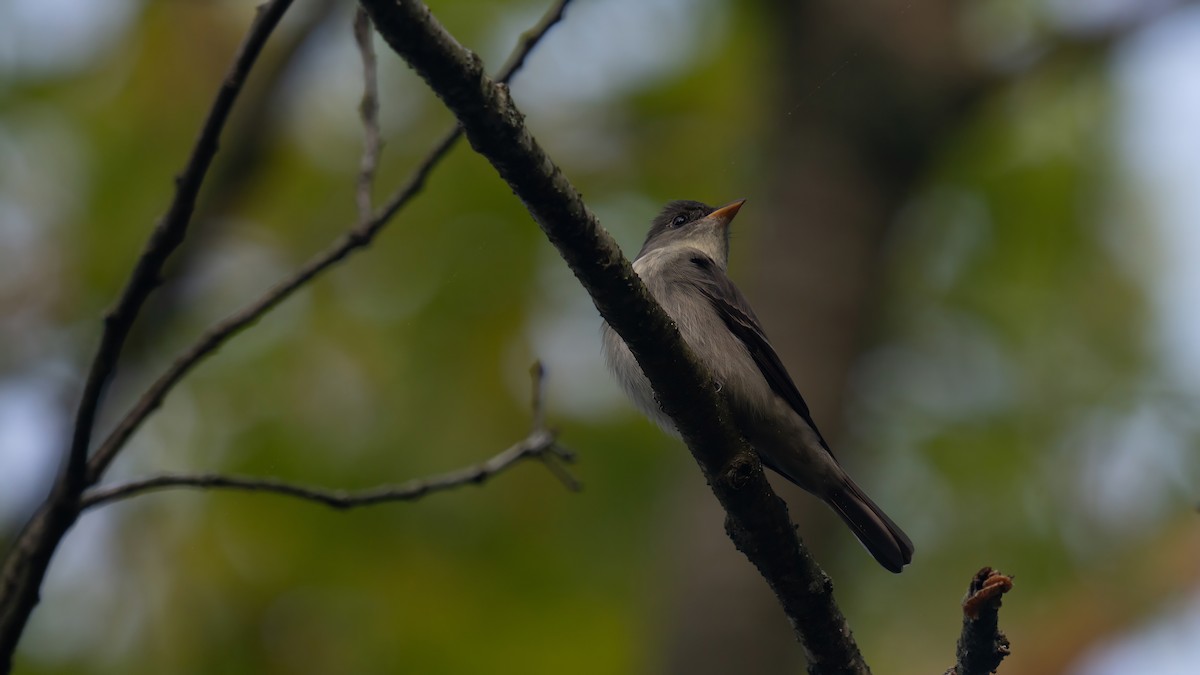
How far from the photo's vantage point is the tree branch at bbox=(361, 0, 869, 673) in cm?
262

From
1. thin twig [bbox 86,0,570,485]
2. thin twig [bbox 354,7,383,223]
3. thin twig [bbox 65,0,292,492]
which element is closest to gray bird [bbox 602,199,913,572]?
thin twig [bbox 86,0,570,485]

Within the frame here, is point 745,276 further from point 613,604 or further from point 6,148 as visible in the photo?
point 6,148

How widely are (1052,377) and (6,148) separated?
9.15 metres

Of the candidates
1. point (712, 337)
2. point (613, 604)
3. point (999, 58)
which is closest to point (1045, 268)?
point (999, 58)

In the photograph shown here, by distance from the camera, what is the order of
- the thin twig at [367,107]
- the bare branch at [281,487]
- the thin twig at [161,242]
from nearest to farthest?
1. the thin twig at [161,242]
2. the bare branch at [281,487]
3. the thin twig at [367,107]

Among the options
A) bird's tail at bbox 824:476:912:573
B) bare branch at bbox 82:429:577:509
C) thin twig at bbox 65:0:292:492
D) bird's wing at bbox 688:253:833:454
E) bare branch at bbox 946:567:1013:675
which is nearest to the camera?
bare branch at bbox 946:567:1013:675

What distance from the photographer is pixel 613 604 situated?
29.3ft

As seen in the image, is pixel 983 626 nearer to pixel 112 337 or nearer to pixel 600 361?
pixel 112 337

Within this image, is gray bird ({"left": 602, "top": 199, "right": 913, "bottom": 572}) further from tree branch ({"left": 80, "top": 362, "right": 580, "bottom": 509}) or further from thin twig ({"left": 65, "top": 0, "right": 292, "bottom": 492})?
thin twig ({"left": 65, "top": 0, "right": 292, "bottom": 492})

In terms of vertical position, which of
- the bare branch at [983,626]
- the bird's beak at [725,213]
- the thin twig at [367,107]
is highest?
the bird's beak at [725,213]

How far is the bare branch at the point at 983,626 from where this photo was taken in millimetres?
2781

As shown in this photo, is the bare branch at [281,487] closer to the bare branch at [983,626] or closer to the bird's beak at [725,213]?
the bare branch at [983,626]

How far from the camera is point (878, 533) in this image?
490cm

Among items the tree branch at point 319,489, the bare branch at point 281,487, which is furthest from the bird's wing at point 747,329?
the bare branch at point 281,487
